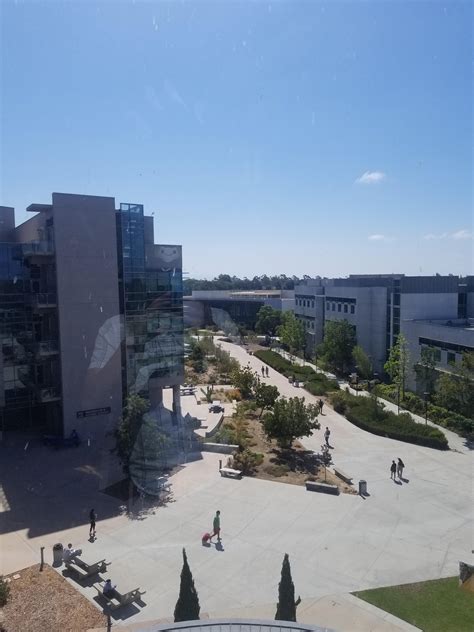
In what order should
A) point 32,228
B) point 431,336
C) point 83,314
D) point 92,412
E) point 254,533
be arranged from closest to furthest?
point 254,533
point 83,314
point 92,412
point 32,228
point 431,336

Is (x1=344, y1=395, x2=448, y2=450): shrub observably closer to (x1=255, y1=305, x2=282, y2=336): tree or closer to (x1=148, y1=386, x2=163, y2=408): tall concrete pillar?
(x1=148, y1=386, x2=163, y2=408): tall concrete pillar

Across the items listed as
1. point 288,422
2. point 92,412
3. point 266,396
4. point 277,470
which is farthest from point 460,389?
point 92,412

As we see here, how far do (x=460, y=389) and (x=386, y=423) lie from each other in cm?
287

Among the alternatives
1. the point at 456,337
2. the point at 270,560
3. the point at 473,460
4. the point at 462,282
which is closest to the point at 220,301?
the point at 462,282

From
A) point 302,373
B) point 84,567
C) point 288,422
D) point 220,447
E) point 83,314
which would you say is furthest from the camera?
point 302,373

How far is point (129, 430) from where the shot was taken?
12.0 metres

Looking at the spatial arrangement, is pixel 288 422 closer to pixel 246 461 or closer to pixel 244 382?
pixel 246 461

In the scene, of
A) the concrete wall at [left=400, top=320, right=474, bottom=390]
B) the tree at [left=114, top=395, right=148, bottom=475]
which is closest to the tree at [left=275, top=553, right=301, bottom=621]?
the tree at [left=114, top=395, right=148, bottom=475]

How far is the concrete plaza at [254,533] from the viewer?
26.6 feet

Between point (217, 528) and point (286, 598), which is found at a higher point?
point (286, 598)

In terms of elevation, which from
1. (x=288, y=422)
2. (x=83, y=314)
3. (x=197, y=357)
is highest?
(x=83, y=314)

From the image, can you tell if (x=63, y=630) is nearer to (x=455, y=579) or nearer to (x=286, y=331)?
(x=455, y=579)

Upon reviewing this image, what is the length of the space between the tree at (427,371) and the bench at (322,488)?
9.97m

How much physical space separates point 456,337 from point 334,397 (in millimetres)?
5725
